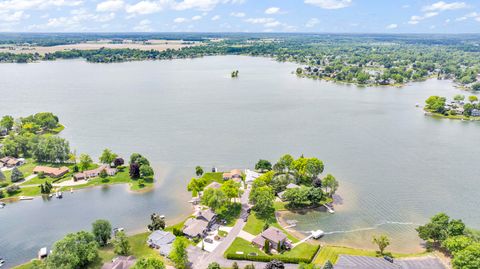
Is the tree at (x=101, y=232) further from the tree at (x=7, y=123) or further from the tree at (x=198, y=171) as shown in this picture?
the tree at (x=7, y=123)

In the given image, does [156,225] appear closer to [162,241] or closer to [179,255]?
[162,241]

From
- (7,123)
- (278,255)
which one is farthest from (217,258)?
(7,123)

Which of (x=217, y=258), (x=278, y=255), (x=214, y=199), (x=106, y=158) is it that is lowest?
(x=217, y=258)

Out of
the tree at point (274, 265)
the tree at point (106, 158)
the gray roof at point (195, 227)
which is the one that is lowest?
the gray roof at point (195, 227)

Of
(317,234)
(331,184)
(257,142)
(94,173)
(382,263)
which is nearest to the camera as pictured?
(382,263)

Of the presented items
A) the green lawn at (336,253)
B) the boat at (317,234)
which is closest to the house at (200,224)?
the boat at (317,234)

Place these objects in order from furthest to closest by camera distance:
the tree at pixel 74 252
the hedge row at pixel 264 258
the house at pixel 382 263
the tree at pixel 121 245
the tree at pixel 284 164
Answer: the tree at pixel 284 164 < the tree at pixel 121 245 < the hedge row at pixel 264 258 < the house at pixel 382 263 < the tree at pixel 74 252

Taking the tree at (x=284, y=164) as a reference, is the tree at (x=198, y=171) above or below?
below
